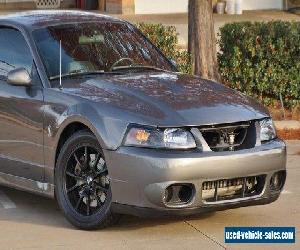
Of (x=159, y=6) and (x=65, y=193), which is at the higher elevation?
(x=159, y=6)

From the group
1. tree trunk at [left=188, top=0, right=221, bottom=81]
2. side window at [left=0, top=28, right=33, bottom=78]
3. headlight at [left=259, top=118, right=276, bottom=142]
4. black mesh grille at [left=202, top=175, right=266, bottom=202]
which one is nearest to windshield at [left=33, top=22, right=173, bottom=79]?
side window at [left=0, top=28, right=33, bottom=78]

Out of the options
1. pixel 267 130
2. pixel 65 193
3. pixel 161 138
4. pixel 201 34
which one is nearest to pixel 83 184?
pixel 65 193

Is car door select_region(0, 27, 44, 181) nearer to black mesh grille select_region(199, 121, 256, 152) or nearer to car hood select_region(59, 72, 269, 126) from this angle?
car hood select_region(59, 72, 269, 126)

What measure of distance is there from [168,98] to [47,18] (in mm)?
1749

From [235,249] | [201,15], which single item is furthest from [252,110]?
[201,15]

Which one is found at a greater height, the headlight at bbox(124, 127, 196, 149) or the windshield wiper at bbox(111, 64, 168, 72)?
the windshield wiper at bbox(111, 64, 168, 72)

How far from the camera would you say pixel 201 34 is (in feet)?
44.6

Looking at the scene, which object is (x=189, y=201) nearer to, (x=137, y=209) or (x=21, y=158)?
(x=137, y=209)

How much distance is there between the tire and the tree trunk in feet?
19.4

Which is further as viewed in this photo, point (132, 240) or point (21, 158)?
point (21, 158)

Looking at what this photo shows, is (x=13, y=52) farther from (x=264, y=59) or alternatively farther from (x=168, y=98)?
(x=264, y=59)

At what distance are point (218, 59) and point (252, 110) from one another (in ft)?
20.3

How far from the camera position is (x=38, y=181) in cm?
810

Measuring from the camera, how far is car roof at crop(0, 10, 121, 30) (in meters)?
8.62
